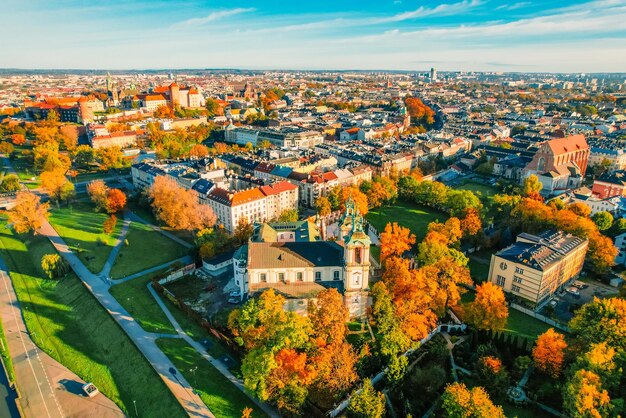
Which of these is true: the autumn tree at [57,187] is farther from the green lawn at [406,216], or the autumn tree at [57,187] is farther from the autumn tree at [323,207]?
the green lawn at [406,216]

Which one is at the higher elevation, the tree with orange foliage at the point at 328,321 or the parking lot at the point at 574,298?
the tree with orange foliage at the point at 328,321

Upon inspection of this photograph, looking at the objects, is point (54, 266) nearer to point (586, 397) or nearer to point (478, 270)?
point (478, 270)

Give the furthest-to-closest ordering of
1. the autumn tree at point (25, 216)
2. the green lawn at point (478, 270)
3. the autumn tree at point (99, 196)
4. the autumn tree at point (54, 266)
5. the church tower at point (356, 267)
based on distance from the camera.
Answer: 1. the autumn tree at point (99, 196)
2. the autumn tree at point (25, 216)
3. the green lawn at point (478, 270)
4. the autumn tree at point (54, 266)
5. the church tower at point (356, 267)

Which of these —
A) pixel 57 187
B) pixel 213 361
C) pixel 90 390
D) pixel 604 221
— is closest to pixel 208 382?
pixel 213 361

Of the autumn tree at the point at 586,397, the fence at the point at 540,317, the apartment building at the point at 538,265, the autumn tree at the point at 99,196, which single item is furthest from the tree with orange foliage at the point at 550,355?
the autumn tree at the point at 99,196

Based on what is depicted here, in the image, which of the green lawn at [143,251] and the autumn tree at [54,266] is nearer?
the autumn tree at [54,266]

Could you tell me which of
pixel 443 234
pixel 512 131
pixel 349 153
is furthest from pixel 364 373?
pixel 512 131
